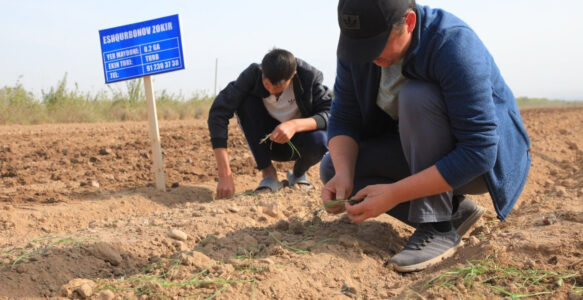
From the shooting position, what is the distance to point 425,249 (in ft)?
8.31

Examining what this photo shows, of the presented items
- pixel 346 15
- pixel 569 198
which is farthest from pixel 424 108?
pixel 569 198

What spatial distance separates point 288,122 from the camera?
3.91 m

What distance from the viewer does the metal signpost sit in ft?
14.2

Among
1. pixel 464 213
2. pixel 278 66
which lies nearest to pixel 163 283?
pixel 464 213

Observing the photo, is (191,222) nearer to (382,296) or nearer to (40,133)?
(382,296)

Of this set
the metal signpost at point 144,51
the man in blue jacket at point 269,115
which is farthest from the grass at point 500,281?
the metal signpost at point 144,51

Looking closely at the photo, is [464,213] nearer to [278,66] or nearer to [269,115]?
[278,66]

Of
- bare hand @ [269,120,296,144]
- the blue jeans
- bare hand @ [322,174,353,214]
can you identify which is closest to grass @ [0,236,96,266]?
bare hand @ [322,174,353,214]

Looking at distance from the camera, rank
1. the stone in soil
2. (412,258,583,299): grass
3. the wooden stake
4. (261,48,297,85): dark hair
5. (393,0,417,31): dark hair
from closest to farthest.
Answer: (412,258,583,299): grass → (393,0,417,31): dark hair → the stone in soil → (261,48,297,85): dark hair → the wooden stake

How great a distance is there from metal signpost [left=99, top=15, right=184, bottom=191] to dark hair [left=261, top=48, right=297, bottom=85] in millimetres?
809

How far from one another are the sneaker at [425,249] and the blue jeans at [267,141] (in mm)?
1709

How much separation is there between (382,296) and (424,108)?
0.75 meters

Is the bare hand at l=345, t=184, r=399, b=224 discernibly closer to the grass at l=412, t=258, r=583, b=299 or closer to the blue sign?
the grass at l=412, t=258, r=583, b=299

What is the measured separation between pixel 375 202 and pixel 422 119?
1.26 feet
